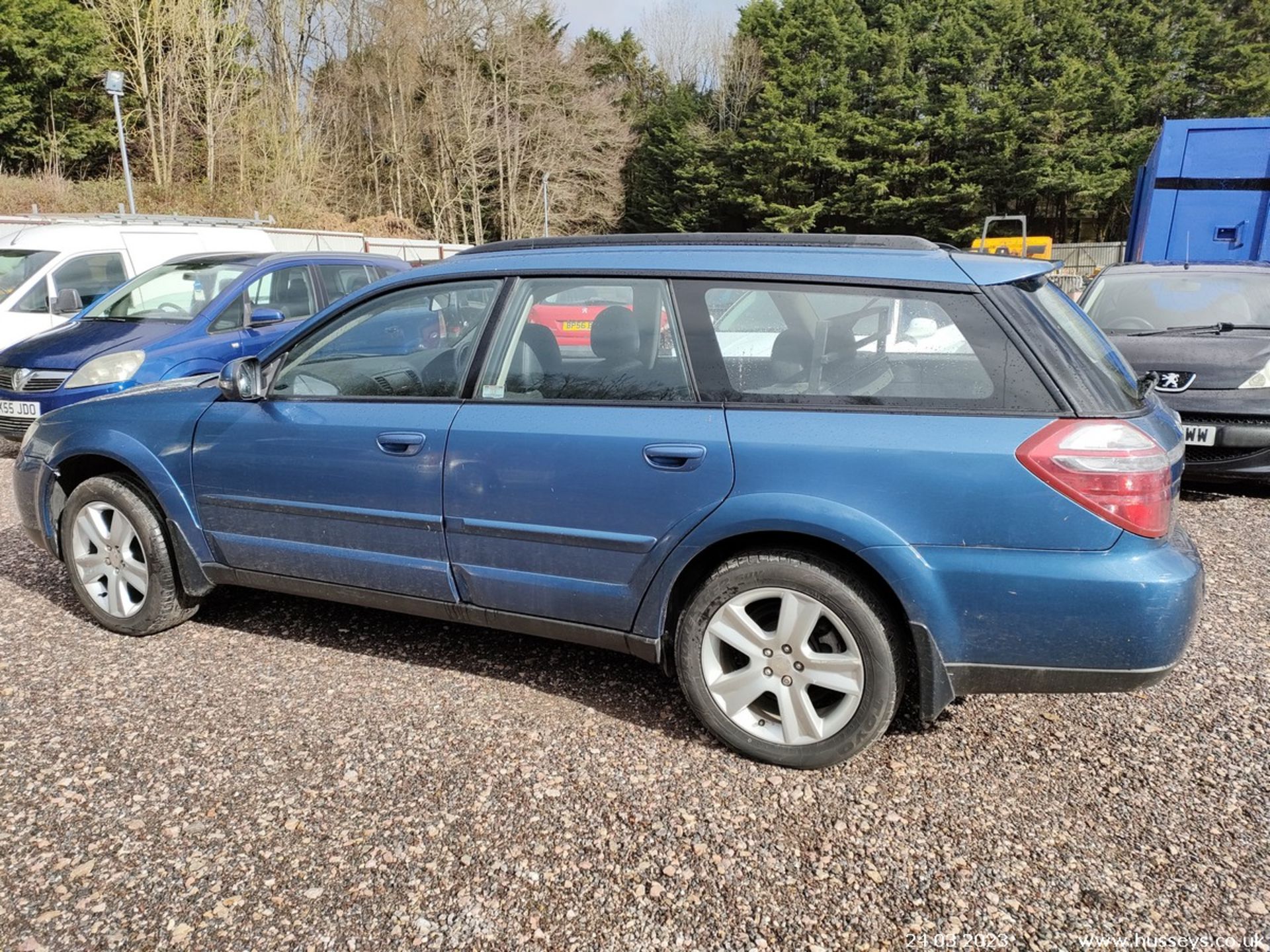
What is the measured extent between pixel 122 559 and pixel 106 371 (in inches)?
147

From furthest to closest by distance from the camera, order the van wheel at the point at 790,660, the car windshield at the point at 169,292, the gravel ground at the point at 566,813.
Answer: the car windshield at the point at 169,292 < the van wheel at the point at 790,660 < the gravel ground at the point at 566,813

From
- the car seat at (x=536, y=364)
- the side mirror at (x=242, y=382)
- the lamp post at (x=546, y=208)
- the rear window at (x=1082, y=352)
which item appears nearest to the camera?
the rear window at (x=1082, y=352)

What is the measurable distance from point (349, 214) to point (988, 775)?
40636 millimetres

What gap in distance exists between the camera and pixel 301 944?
214cm

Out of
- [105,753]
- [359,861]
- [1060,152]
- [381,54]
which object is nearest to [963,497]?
[359,861]

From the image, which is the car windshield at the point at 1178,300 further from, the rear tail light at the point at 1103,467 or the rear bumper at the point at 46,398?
the rear bumper at the point at 46,398

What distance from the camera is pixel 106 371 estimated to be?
22.6ft

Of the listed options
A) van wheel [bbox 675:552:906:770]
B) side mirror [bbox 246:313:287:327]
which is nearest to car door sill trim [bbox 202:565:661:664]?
van wheel [bbox 675:552:906:770]

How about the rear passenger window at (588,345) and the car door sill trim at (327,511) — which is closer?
the rear passenger window at (588,345)

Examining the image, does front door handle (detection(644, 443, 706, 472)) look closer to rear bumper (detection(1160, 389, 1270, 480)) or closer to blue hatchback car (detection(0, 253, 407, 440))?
rear bumper (detection(1160, 389, 1270, 480))

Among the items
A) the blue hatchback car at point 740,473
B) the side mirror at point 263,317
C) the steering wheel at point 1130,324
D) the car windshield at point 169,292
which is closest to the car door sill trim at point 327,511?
the blue hatchback car at point 740,473

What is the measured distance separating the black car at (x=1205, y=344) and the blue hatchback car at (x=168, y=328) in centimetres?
588

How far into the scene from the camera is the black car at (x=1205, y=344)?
5.57m

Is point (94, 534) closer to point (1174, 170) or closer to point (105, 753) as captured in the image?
point (105, 753)
